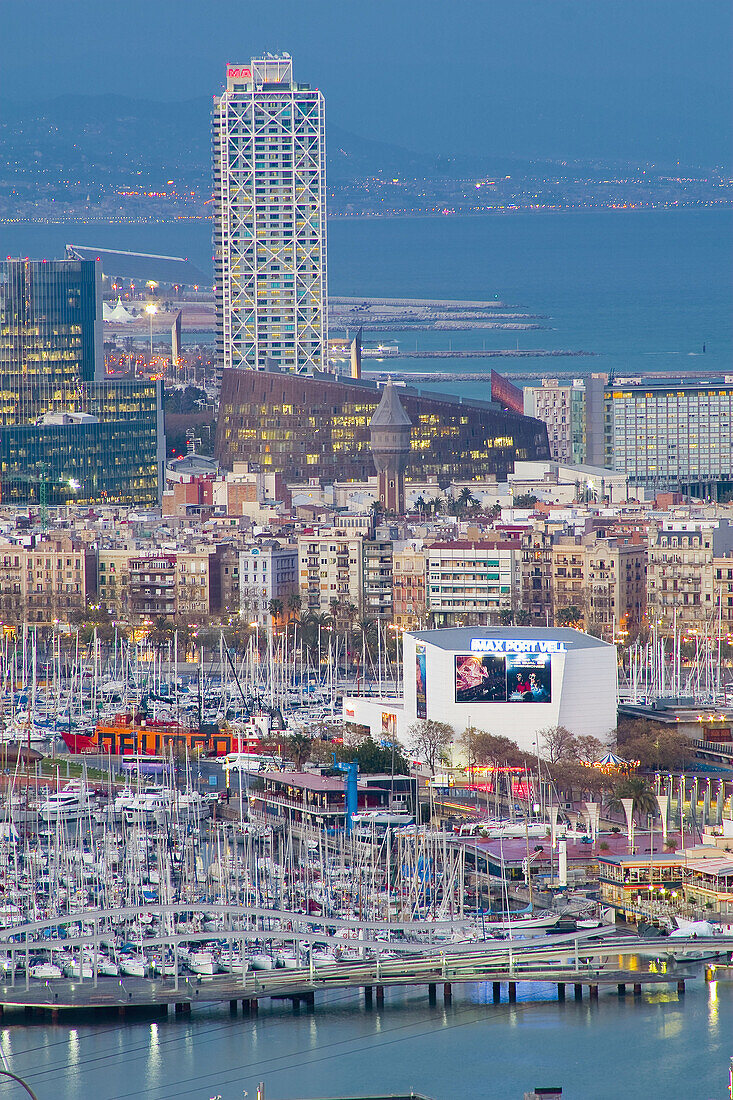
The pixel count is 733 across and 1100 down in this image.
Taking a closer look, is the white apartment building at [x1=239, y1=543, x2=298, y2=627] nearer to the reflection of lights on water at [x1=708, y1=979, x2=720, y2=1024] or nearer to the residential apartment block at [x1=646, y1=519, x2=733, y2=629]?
the residential apartment block at [x1=646, y1=519, x2=733, y2=629]

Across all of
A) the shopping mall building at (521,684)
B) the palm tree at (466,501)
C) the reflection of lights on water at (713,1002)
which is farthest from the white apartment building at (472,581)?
the reflection of lights on water at (713,1002)

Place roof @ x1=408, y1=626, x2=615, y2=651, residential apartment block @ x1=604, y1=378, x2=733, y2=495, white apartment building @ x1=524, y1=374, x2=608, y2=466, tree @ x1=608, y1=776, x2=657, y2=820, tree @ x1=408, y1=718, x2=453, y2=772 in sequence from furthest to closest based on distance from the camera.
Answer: white apartment building @ x1=524, y1=374, x2=608, y2=466 < residential apartment block @ x1=604, y1=378, x2=733, y2=495 < roof @ x1=408, y1=626, x2=615, y2=651 < tree @ x1=408, y1=718, x2=453, y2=772 < tree @ x1=608, y1=776, x2=657, y2=820

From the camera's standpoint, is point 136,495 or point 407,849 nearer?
point 407,849

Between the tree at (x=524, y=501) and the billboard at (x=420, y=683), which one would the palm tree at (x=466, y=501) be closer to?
the tree at (x=524, y=501)

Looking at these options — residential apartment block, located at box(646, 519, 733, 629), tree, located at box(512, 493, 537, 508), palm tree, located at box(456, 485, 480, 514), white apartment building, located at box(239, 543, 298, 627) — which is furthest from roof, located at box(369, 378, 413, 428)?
residential apartment block, located at box(646, 519, 733, 629)

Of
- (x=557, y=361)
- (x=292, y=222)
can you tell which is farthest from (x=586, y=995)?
(x=557, y=361)

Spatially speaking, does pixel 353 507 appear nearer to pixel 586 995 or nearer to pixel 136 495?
pixel 136 495
